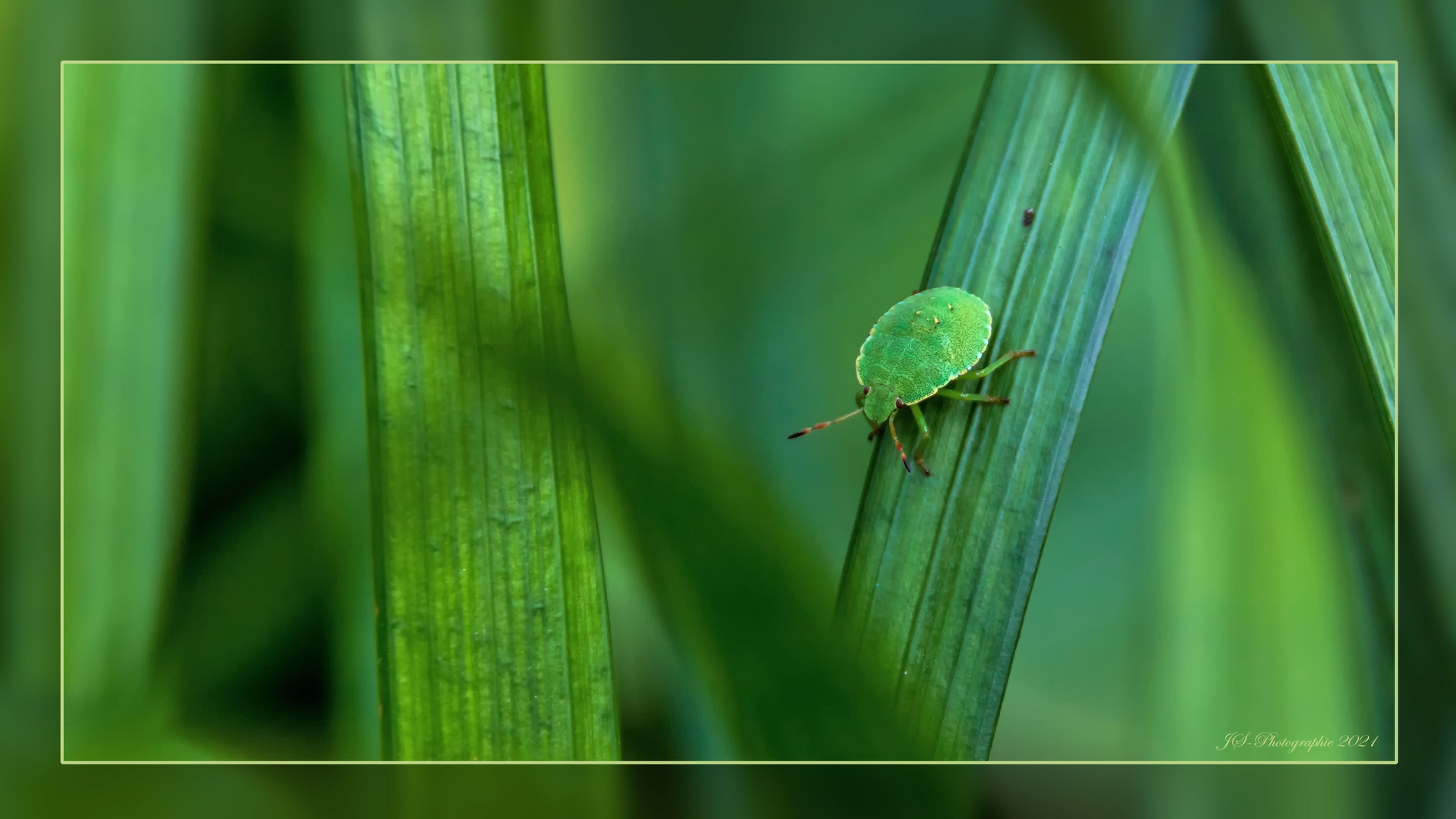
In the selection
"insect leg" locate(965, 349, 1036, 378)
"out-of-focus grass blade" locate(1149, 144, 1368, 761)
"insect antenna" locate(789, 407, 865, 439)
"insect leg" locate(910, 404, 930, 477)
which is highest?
"insect leg" locate(965, 349, 1036, 378)

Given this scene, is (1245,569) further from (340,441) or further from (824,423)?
(340,441)

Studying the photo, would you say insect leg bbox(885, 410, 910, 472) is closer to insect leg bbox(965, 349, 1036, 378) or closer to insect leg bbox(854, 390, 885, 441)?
insect leg bbox(854, 390, 885, 441)

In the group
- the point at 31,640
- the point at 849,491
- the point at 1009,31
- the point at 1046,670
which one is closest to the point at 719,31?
the point at 1009,31

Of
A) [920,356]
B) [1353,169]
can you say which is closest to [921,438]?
[920,356]

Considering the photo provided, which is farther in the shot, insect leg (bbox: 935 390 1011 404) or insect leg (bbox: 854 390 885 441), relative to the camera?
insect leg (bbox: 854 390 885 441)

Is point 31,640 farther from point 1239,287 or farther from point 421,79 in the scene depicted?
point 1239,287

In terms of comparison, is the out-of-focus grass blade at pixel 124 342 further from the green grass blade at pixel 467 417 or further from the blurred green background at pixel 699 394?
the green grass blade at pixel 467 417

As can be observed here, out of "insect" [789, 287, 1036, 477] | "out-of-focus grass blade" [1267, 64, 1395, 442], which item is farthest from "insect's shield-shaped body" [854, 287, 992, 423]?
"out-of-focus grass blade" [1267, 64, 1395, 442]

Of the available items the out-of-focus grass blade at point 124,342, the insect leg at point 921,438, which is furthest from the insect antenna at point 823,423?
the out-of-focus grass blade at point 124,342
